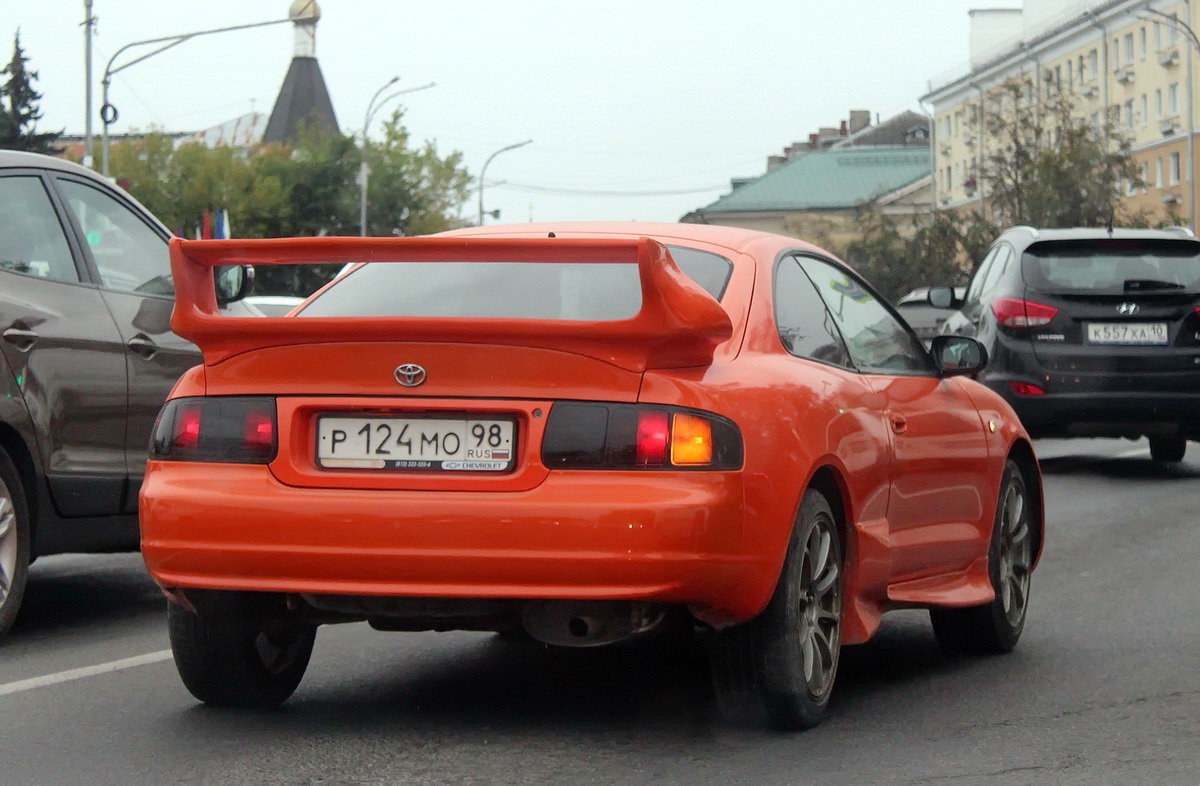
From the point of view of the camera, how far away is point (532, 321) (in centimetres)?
502

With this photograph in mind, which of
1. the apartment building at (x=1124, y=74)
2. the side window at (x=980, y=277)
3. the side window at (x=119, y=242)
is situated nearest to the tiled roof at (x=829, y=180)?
the apartment building at (x=1124, y=74)

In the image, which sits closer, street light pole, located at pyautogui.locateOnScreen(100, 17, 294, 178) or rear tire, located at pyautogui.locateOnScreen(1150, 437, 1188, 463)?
rear tire, located at pyautogui.locateOnScreen(1150, 437, 1188, 463)

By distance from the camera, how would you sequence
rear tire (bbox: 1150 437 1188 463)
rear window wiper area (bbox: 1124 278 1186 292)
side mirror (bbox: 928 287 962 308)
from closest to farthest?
side mirror (bbox: 928 287 962 308), rear window wiper area (bbox: 1124 278 1186 292), rear tire (bbox: 1150 437 1188 463)

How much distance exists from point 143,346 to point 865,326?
120 inches

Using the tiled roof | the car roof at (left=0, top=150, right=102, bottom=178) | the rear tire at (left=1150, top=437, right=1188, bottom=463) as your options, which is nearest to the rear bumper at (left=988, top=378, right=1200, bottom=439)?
the rear tire at (left=1150, top=437, right=1188, bottom=463)

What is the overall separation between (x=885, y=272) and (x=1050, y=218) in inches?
501

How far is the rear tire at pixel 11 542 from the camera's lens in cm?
726

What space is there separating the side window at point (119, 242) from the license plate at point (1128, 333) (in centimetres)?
755

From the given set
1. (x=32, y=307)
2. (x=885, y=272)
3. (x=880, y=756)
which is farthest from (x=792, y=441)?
(x=885, y=272)

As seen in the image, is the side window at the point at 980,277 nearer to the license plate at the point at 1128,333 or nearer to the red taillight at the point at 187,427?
the license plate at the point at 1128,333

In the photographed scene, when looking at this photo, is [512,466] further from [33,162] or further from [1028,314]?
[1028,314]

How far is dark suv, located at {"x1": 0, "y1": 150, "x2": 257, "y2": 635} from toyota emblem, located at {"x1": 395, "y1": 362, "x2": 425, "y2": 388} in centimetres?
268

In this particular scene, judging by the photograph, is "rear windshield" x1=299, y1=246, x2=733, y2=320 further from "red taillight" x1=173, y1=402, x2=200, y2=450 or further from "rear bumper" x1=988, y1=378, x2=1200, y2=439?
"rear bumper" x1=988, y1=378, x2=1200, y2=439

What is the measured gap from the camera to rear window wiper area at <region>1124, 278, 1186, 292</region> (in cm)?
1419
